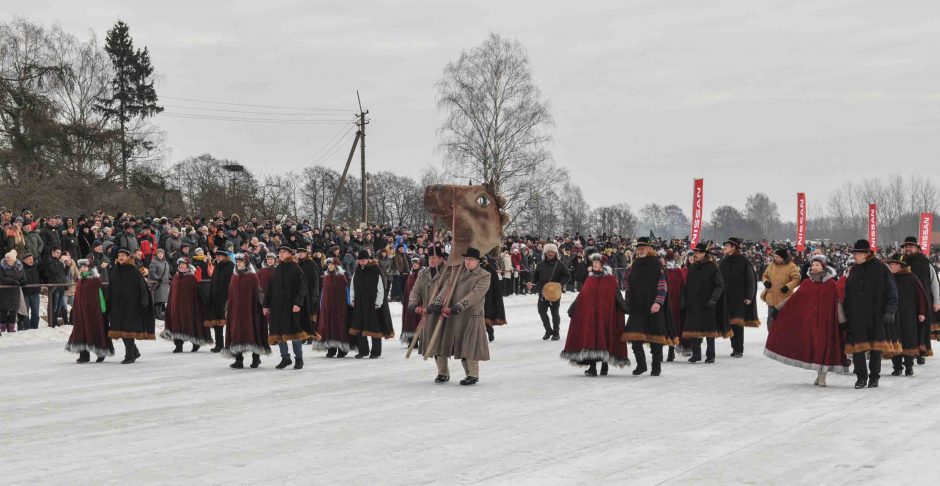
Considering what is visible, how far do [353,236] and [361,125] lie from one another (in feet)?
62.4

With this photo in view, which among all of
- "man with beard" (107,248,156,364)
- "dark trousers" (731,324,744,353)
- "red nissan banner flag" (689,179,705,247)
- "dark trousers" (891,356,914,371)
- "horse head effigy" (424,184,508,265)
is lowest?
"dark trousers" (891,356,914,371)

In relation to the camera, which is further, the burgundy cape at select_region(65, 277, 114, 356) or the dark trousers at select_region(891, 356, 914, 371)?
the burgundy cape at select_region(65, 277, 114, 356)

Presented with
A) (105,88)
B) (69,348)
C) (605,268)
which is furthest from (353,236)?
(105,88)

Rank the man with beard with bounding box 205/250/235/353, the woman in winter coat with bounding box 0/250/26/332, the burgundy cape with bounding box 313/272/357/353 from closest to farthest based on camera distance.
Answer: the burgundy cape with bounding box 313/272/357/353 < the man with beard with bounding box 205/250/235/353 < the woman in winter coat with bounding box 0/250/26/332

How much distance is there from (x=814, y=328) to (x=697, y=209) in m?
22.2

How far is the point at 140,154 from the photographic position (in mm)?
52594

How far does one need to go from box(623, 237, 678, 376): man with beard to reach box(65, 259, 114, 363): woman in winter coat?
7770 millimetres

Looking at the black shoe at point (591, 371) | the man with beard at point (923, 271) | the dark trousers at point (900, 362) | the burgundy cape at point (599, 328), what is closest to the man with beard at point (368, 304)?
the burgundy cape at point (599, 328)

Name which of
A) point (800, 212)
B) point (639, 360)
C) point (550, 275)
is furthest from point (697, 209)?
point (639, 360)

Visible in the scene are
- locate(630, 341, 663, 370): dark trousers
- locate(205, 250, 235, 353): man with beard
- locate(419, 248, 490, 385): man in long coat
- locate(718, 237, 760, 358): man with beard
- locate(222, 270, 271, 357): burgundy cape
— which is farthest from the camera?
locate(205, 250, 235, 353): man with beard

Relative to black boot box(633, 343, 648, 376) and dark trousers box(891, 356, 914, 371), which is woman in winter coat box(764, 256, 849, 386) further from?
dark trousers box(891, 356, 914, 371)

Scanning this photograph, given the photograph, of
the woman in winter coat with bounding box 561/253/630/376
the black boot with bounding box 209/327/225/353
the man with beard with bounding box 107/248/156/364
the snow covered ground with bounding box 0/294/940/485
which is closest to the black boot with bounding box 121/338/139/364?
the man with beard with bounding box 107/248/156/364

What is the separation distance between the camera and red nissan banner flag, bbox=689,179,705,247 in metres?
34.9

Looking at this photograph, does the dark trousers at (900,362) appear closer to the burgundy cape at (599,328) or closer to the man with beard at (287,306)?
the burgundy cape at (599,328)
